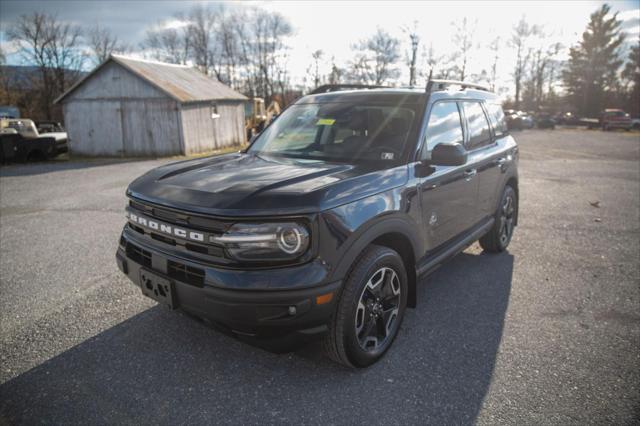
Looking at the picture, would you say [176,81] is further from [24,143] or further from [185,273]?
[185,273]

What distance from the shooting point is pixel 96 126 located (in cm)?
1998

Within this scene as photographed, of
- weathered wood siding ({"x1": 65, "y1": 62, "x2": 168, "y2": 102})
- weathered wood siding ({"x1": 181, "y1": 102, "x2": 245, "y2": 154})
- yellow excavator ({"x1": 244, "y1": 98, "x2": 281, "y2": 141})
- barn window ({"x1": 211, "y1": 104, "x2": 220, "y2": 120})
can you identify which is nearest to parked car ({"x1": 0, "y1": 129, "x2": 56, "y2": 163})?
weathered wood siding ({"x1": 65, "y1": 62, "x2": 168, "y2": 102})

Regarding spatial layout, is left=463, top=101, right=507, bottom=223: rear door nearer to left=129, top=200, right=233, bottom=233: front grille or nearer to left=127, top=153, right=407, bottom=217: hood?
left=127, top=153, right=407, bottom=217: hood

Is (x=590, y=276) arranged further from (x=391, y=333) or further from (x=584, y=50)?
(x=584, y=50)

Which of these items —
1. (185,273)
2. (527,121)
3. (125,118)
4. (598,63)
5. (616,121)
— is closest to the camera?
(185,273)

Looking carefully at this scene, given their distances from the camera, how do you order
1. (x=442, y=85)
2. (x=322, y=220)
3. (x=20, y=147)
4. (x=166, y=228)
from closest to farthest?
(x=322, y=220), (x=166, y=228), (x=442, y=85), (x=20, y=147)

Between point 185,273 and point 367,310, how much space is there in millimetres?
1228

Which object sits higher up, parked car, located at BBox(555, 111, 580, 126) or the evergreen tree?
the evergreen tree

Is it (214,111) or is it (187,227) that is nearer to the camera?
(187,227)

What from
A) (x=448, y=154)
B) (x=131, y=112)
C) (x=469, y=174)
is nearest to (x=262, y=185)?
(x=448, y=154)

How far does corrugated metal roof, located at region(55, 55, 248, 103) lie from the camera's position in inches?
755

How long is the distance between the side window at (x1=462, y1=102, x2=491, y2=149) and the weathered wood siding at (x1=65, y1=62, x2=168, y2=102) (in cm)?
1778

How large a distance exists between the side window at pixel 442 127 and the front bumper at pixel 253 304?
1600 mm

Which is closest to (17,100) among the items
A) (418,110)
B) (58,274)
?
(58,274)
